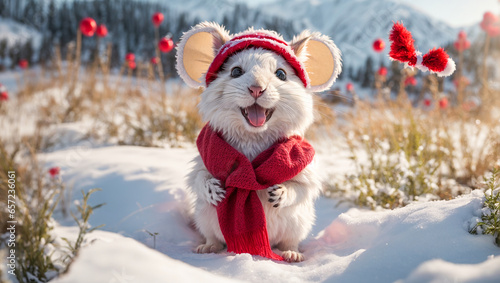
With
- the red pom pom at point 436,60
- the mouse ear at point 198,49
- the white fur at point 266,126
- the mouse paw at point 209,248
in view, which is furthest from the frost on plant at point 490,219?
the mouse ear at point 198,49

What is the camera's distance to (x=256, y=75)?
1.73m

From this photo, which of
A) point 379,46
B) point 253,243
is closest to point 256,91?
point 253,243

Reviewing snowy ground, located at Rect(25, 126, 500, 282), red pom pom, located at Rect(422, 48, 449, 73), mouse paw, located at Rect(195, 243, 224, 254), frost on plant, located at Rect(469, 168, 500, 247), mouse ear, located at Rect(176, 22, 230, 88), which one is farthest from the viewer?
A: mouse ear, located at Rect(176, 22, 230, 88)

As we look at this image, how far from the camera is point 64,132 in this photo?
4.71 m

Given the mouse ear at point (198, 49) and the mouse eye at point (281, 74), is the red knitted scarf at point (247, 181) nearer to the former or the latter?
the mouse eye at point (281, 74)

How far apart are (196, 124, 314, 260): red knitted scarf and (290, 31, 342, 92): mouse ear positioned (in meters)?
0.57

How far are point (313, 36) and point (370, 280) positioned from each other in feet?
5.04

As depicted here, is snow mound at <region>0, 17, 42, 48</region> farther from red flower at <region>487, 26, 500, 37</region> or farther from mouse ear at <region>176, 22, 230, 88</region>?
red flower at <region>487, 26, 500, 37</region>

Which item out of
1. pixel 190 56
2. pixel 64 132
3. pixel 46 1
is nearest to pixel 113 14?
pixel 46 1

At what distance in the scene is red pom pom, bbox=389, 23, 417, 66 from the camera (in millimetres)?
1632

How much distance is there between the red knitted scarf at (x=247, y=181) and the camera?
69.1 inches

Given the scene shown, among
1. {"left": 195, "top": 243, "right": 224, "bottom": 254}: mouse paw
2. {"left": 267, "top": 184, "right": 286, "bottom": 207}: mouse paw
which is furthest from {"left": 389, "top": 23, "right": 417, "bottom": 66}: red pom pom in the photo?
{"left": 195, "top": 243, "right": 224, "bottom": 254}: mouse paw

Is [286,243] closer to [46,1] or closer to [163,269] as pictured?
[163,269]

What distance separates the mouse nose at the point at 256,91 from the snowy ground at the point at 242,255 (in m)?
0.85
